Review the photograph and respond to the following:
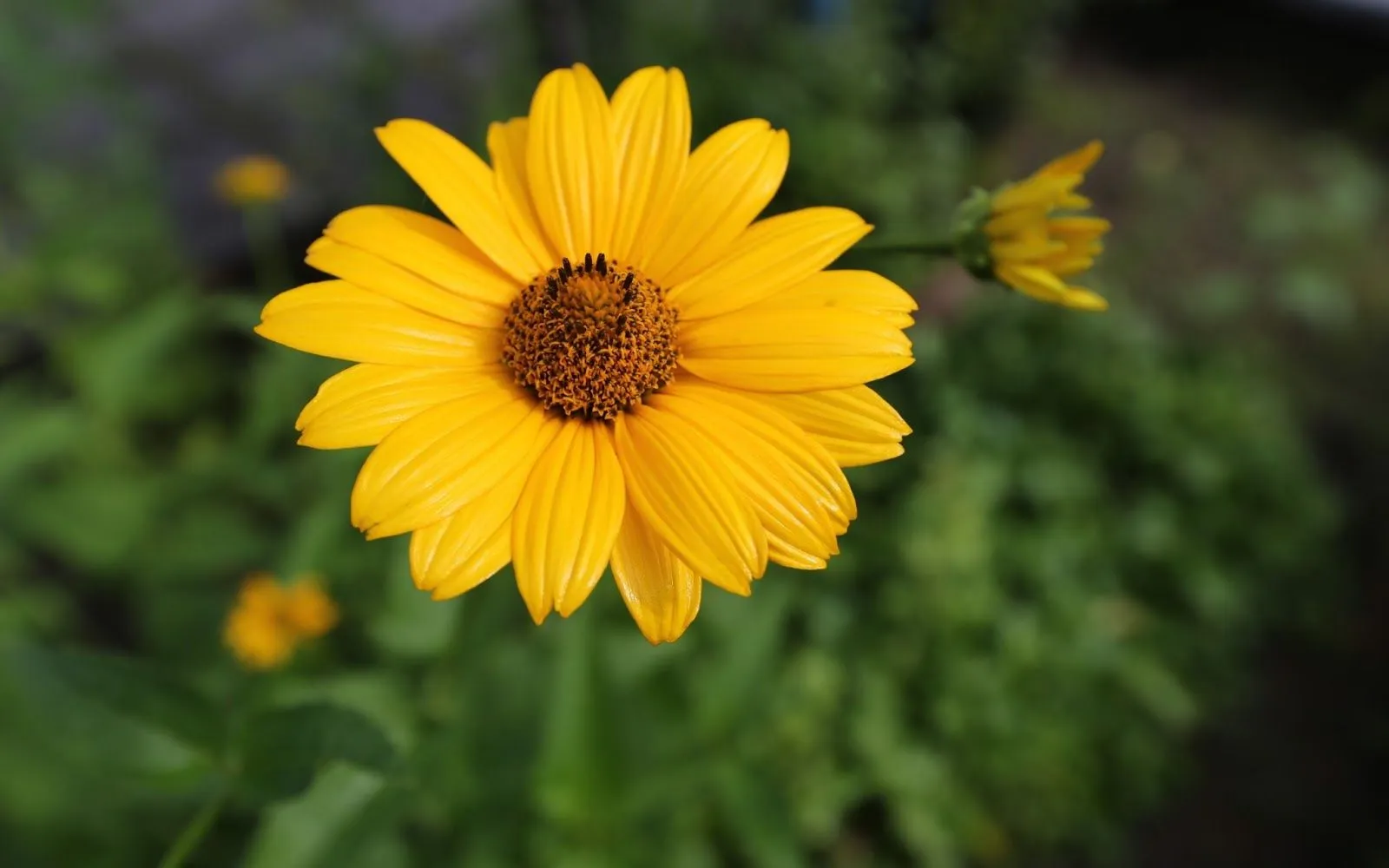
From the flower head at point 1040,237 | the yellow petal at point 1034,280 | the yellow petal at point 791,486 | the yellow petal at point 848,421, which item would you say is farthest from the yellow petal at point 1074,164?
the yellow petal at point 791,486

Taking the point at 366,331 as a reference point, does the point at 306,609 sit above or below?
below

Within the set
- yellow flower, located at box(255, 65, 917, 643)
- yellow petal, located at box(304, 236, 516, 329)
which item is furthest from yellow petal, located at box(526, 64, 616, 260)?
yellow petal, located at box(304, 236, 516, 329)

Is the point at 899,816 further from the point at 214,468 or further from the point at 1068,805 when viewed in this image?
the point at 214,468

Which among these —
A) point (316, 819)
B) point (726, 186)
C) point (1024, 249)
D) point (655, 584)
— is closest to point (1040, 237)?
point (1024, 249)

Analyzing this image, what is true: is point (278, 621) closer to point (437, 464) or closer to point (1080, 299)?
point (437, 464)

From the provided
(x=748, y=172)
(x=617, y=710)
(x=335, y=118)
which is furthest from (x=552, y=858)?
(x=335, y=118)

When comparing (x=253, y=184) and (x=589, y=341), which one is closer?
(x=589, y=341)
